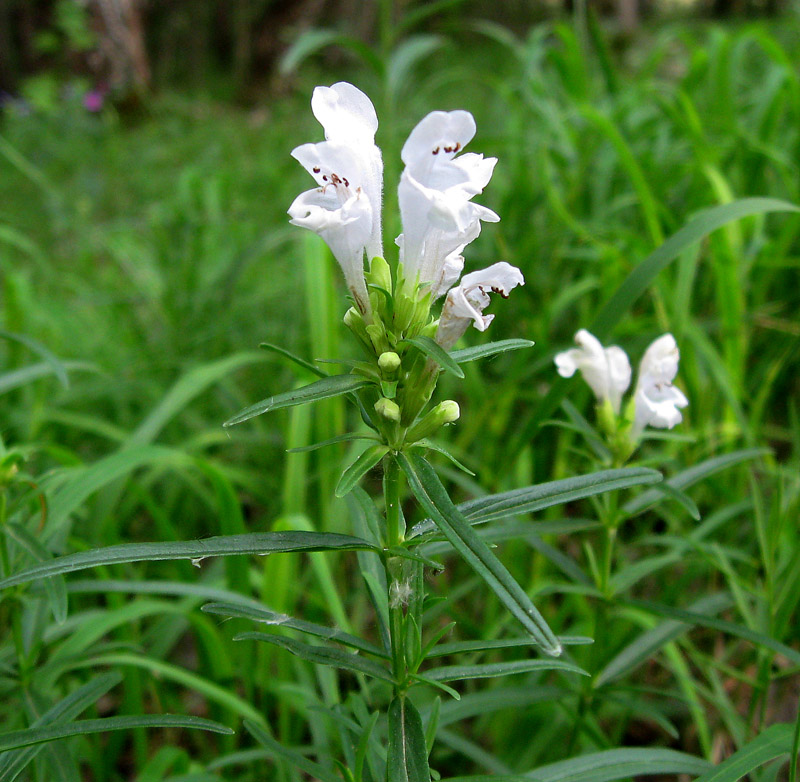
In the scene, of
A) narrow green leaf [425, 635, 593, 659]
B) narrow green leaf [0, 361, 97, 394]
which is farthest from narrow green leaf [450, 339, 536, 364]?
narrow green leaf [0, 361, 97, 394]

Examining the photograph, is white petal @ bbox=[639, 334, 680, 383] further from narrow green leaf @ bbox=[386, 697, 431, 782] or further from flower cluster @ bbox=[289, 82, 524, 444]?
narrow green leaf @ bbox=[386, 697, 431, 782]

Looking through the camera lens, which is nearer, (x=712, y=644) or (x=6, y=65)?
(x=712, y=644)

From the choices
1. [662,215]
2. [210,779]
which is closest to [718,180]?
[662,215]

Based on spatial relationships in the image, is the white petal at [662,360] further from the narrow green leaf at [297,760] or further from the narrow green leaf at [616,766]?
the narrow green leaf at [297,760]

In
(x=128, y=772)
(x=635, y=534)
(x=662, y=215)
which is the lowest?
(x=128, y=772)

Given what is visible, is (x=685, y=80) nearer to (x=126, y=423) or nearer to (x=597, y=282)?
(x=597, y=282)
